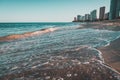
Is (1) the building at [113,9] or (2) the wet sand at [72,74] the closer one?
(2) the wet sand at [72,74]

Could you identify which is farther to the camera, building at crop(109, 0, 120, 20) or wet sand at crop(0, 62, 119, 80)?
building at crop(109, 0, 120, 20)

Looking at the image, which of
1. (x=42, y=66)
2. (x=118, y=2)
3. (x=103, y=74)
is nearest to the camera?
(x=103, y=74)

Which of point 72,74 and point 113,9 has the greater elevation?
point 113,9

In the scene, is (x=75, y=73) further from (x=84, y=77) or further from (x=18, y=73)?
(x=18, y=73)

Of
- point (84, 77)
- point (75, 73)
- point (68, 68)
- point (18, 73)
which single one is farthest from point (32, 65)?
point (84, 77)

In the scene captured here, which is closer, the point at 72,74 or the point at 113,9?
the point at 72,74

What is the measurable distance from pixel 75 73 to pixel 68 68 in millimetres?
517

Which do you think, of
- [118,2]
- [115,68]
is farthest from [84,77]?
[118,2]

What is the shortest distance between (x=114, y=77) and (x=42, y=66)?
2.48 meters

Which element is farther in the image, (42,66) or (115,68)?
(42,66)

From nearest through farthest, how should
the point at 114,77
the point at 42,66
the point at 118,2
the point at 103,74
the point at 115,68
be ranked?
1. the point at 114,77
2. the point at 103,74
3. the point at 115,68
4. the point at 42,66
5. the point at 118,2

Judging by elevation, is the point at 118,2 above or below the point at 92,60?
above

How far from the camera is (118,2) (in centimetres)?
9806

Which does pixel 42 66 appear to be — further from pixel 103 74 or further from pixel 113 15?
pixel 113 15
